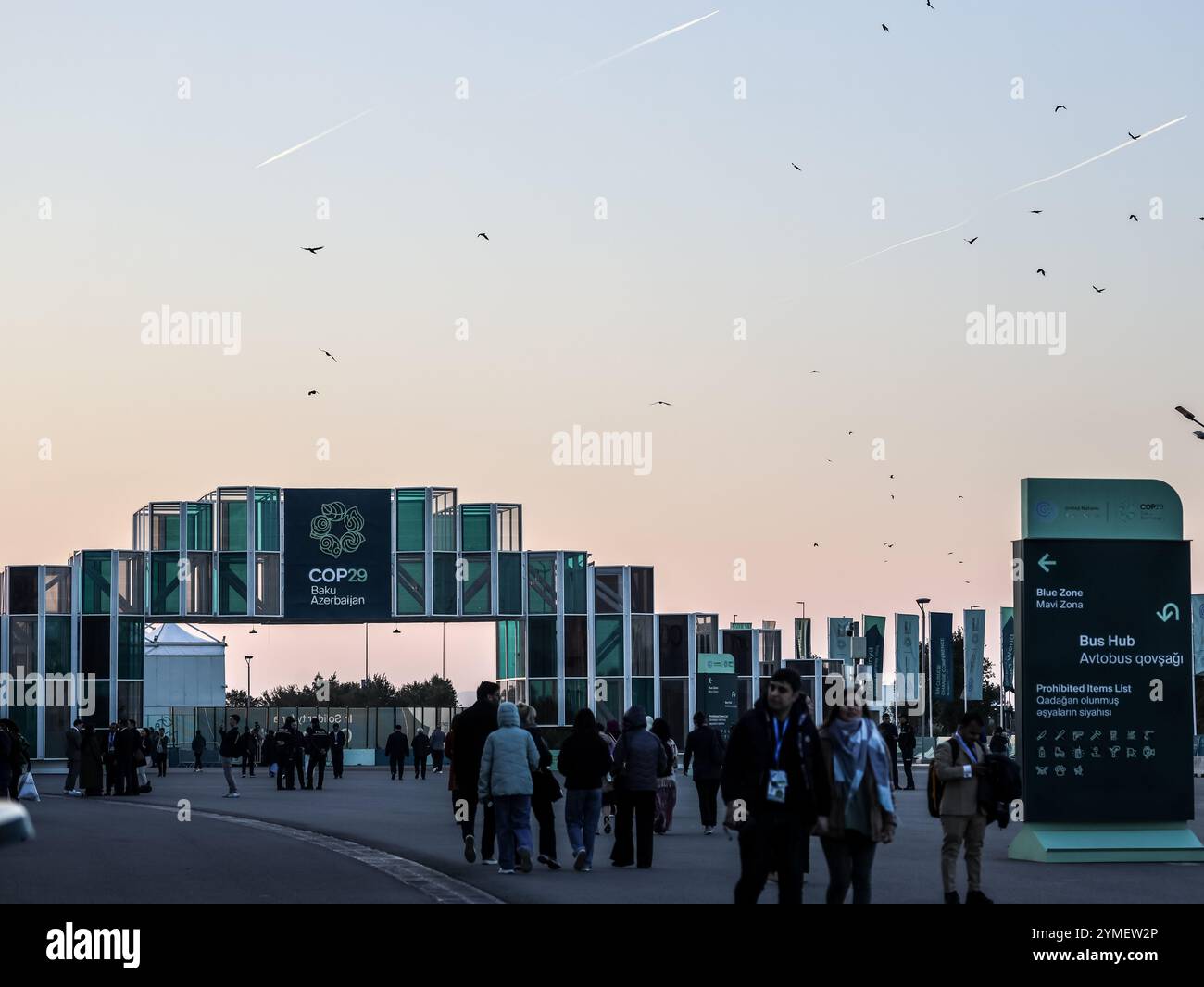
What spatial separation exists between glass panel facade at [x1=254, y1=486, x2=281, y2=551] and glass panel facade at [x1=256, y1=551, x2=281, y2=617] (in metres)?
0.29

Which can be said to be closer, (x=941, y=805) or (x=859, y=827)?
(x=859, y=827)

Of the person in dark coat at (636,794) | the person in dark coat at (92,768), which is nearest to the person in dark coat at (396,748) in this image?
the person in dark coat at (92,768)

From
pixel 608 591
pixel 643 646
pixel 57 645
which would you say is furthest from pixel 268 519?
pixel 643 646

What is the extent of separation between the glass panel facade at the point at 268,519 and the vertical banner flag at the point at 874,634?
21181 millimetres

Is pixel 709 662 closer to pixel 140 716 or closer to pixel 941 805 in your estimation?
pixel 140 716

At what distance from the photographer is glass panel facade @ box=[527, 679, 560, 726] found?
226 feet

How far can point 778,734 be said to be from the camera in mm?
12750

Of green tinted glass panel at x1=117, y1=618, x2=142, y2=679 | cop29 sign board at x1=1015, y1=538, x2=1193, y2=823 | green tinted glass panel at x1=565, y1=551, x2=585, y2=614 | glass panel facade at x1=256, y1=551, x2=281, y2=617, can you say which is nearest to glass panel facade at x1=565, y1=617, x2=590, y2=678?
green tinted glass panel at x1=565, y1=551, x2=585, y2=614

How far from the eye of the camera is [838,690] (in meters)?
78.6

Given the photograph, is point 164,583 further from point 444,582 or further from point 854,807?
point 854,807

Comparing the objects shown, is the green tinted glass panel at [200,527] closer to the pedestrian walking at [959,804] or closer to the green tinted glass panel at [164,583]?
the green tinted glass panel at [164,583]
